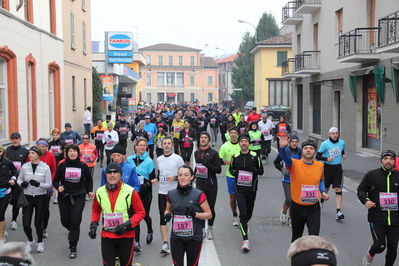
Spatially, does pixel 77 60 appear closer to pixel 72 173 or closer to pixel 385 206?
pixel 72 173

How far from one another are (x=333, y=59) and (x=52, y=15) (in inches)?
544

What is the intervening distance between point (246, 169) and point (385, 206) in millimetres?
2245

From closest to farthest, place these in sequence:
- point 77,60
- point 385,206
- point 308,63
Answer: point 385,206 → point 77,60 → point 308,63

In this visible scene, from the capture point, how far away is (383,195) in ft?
20.2

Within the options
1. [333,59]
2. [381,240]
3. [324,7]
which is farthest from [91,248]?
[324,7]

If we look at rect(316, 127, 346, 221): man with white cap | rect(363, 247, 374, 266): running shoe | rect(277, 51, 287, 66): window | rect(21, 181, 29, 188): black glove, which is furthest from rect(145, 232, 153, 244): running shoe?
rect(277, 51, 287, 66): window

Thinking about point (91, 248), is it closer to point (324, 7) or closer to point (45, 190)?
point (45, 190)

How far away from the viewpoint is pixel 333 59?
2339cm

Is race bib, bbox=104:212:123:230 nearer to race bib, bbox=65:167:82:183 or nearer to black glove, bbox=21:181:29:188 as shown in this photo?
race bib, bbox=65:167:82:183

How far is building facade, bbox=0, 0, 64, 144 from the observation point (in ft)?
51.0

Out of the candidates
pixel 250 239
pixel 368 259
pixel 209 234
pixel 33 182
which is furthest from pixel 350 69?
pixel 33 182

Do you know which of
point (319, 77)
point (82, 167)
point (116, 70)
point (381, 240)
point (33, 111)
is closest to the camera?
point (381, 240)

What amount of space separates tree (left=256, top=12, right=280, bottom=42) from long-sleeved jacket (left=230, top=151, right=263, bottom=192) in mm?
63405

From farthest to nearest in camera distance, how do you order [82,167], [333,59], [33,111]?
[333,59] → [33,111] → [82,167]
